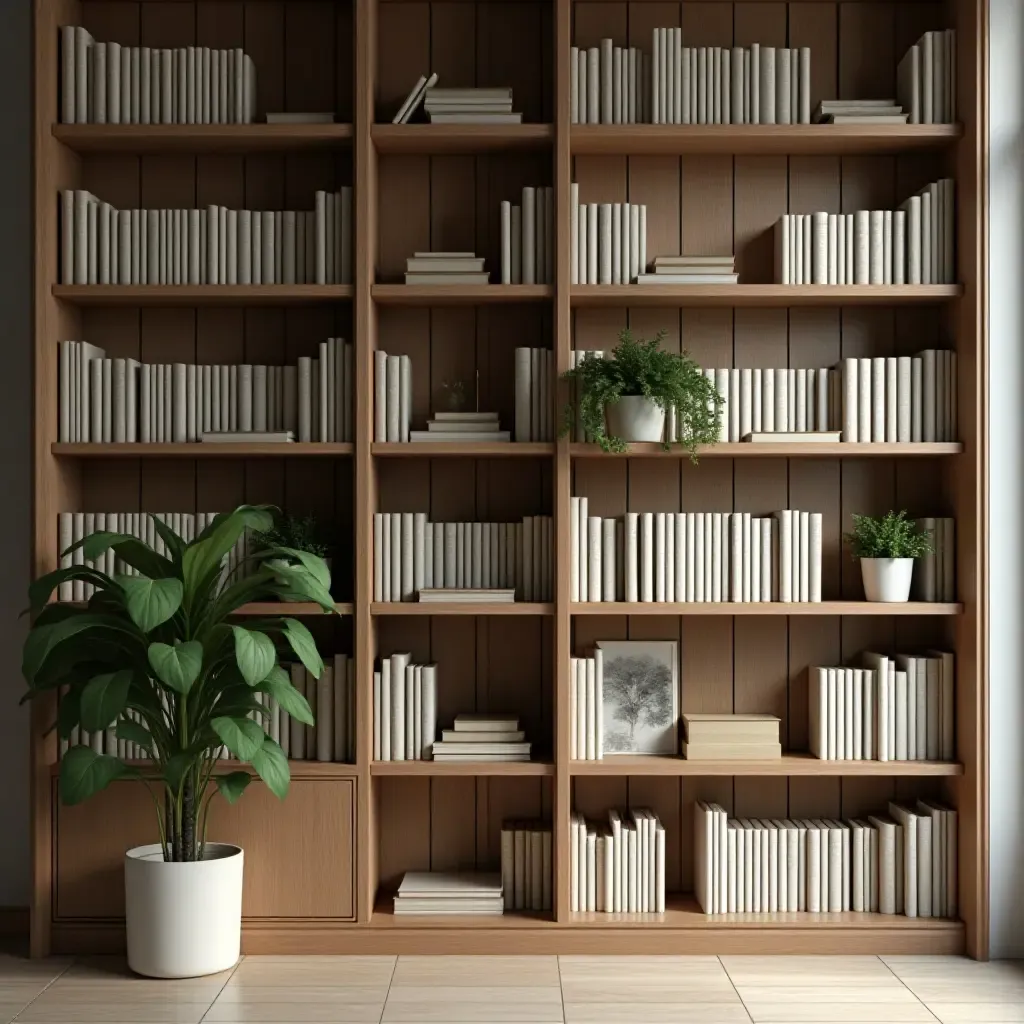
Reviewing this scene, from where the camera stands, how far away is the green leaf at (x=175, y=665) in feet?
9.96

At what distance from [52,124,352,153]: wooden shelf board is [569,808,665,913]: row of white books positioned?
2.17 metres

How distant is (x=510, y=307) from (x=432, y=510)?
0.69m

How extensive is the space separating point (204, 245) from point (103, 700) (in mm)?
1416

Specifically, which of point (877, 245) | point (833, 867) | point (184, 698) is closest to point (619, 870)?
point (833, 867)

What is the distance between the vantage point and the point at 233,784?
3.29m

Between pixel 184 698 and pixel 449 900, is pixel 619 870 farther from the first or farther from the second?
pixel 184 698

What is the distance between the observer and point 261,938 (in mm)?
3508

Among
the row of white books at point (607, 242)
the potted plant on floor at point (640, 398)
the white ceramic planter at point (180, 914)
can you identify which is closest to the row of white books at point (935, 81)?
the row of white books at point (607, 242)

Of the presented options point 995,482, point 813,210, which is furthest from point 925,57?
point 995,482

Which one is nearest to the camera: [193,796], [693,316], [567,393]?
[193,796]

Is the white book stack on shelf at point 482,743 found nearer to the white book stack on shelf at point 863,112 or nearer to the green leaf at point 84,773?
the green leaf at point 84,773

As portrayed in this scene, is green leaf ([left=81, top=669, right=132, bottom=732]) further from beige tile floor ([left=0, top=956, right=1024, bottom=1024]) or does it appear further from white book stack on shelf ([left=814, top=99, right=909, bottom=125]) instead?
white book stack on shelf ([left=814, top=99, right=909, bottom=125])

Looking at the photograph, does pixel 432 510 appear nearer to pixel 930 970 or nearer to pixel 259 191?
pixel 259 191

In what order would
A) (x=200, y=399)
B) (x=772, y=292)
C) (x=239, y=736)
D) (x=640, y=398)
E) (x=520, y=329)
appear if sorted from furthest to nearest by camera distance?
1. (x=520, y=329)
2. (x=200, y=399)
3. (x=772, y=292)
4. (x=640, y=398)
5. (x=239, y=736)
